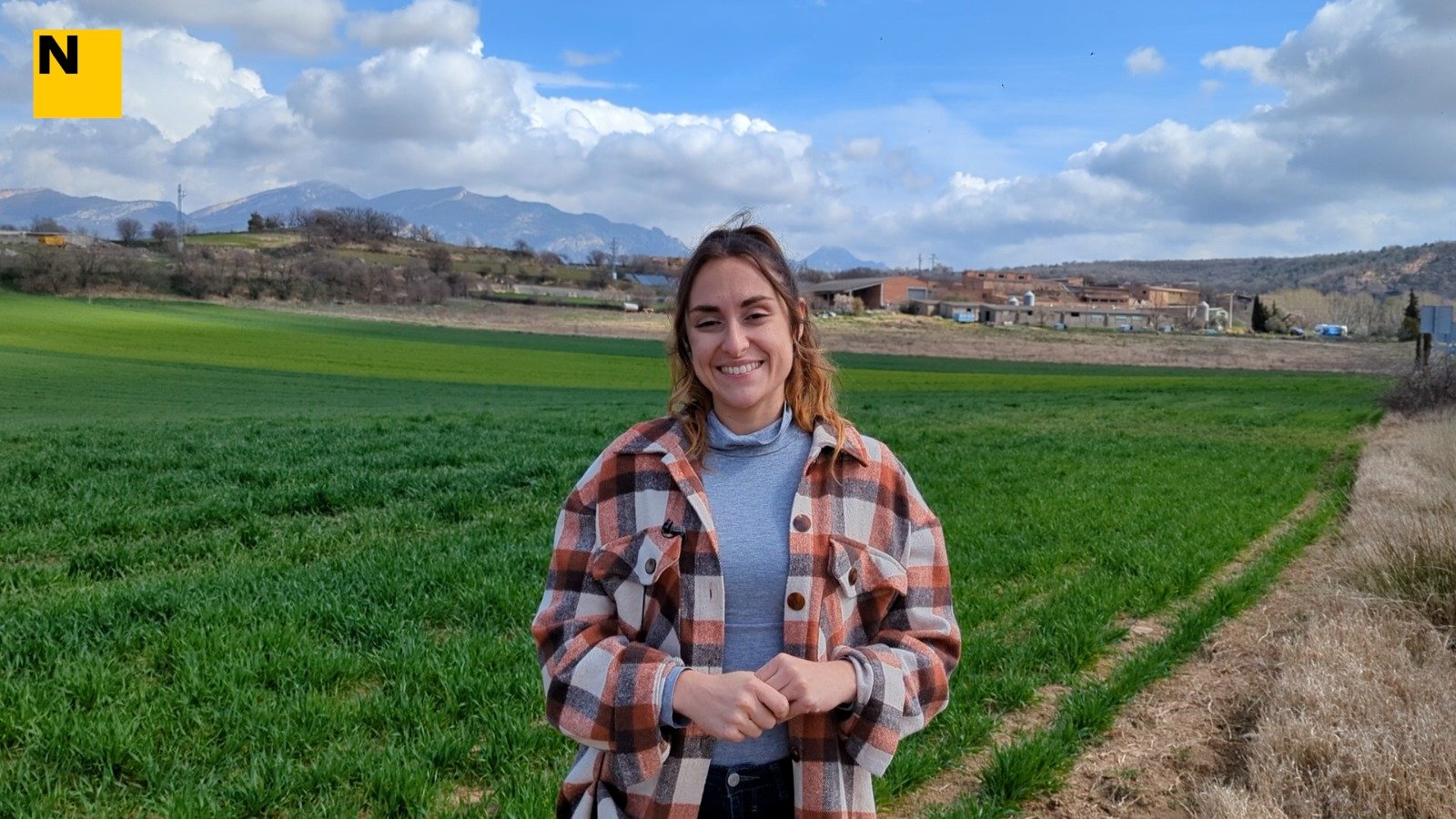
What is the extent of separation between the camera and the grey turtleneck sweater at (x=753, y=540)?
1914 millimetres

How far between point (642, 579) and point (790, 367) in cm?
55

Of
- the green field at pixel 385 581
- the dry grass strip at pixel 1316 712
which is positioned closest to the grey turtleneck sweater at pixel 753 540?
the green field at pixel 385 581

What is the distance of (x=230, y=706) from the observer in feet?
13.7

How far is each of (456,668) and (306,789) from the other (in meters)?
1.15

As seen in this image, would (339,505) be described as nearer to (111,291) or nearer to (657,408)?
(657,408)

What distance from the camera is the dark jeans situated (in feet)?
6.43

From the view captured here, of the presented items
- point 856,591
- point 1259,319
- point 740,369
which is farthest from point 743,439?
point 1259,319

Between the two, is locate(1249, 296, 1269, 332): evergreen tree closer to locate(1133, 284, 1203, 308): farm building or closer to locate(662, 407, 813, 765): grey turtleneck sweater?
locate(1133, 284, 1203, 308): farm building

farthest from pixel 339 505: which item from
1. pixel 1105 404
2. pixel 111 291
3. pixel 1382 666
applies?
pixel 111 291

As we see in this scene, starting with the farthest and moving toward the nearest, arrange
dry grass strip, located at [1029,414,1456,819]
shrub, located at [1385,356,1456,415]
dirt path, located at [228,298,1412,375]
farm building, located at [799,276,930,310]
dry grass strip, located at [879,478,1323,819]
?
farm building, located at [799,276,930,310] → dirt path, located at [228,298,1412,375] → shrub, located at [1385,356,1456,415] → dry grass strip, located at [879,478,1323,819] → dry grass strip, located at [1029,414,1456,819]

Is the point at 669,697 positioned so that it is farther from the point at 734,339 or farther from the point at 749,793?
the point at 734,339

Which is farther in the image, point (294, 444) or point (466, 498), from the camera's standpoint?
point (294, 444)

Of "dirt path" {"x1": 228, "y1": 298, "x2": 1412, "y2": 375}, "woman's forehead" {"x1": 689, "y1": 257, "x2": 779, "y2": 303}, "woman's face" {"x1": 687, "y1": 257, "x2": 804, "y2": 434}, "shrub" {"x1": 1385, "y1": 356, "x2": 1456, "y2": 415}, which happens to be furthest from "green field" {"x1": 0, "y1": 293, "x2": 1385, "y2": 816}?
"dirt path" {"x1": 228, "y1": 298, "x2": 1412, "y2": 375}

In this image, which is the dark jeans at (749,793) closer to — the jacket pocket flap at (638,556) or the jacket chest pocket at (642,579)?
the jacket chest pocket at (642,579)
